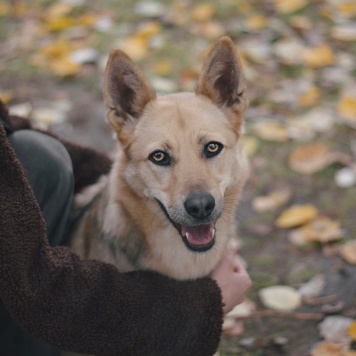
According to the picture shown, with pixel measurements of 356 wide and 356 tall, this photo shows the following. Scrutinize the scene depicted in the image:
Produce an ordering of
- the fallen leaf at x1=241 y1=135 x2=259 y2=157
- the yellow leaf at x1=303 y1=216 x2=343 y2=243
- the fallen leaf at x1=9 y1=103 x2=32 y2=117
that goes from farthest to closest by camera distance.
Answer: the fallen leaf at x1=9 y1=103 x2=32 y2=117, the fallen leaf at x1=241 y1=135 x2=259 y2=157, the yellow leaf at x1=303 y1=216 x2=343 y2=243

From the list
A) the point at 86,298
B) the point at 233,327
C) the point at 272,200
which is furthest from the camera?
the point at 272,200

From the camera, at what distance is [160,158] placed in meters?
2.26

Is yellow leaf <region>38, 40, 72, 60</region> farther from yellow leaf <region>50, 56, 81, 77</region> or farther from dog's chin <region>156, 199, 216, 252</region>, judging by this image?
dog's chin <region>156, 199, 216, 252</region>

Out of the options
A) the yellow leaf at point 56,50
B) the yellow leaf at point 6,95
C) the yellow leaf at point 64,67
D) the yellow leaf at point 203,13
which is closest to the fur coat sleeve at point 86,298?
the yellow leaf at point 6,95

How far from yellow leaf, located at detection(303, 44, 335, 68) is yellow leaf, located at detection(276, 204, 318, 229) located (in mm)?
1501

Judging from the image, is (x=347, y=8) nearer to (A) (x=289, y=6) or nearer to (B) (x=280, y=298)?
(A) (x=289, y=6)

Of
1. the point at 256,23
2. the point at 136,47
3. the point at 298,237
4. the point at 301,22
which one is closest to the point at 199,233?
the point at 298,237

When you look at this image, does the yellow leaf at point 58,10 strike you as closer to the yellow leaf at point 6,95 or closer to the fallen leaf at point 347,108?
the yellow leaf at point 6,95

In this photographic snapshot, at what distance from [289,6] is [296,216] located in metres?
2.34

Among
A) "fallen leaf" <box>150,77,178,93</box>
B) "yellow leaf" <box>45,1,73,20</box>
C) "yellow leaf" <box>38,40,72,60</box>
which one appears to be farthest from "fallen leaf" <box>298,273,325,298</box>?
"yellow leaf" <box>45,1,73,20</box>

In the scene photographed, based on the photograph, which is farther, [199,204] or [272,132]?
[272,132]

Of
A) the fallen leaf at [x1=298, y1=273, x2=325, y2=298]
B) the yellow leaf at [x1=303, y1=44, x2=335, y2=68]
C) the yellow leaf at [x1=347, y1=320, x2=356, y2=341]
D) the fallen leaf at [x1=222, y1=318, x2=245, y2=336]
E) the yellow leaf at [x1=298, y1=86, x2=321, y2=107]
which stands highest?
the yellow leaf at [x1=303, y1=44, x2=335, y2=68]

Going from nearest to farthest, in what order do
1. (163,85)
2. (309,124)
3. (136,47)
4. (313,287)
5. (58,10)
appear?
(313,287), (309,124), (163,85), (136,47), (58,10)

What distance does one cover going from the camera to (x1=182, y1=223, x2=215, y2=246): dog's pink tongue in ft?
7.11
